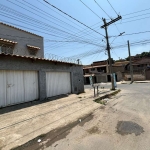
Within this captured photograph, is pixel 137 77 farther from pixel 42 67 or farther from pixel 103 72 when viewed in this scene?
pixel 42 67

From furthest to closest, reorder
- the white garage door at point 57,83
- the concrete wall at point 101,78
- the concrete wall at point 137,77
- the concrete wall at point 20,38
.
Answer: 1. the concrete wall at point 101,78
2. the concrete wall at point 137,77
3. the concrete wall at point 20,38
4. the white garage door at point 57,83

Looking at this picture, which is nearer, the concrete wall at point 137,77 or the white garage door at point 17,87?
the white garage door at point 17,87

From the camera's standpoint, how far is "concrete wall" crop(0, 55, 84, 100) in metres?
8.33

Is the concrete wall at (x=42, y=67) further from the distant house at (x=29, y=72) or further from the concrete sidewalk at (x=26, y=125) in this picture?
the concrete sidewalk at (x=26, y=125)

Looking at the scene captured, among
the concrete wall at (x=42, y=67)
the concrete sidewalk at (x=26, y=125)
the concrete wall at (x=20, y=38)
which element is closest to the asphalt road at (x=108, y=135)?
the concrete sidewalk at (x=26, y=125)

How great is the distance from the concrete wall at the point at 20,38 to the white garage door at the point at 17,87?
5180mm

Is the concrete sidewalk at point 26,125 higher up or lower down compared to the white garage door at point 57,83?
lower down

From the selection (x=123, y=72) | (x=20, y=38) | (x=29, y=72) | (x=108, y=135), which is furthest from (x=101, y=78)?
(x=108, y=135)

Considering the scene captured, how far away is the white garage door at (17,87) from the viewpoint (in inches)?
319

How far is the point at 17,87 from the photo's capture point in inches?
345

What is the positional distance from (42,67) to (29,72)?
47.7 inches

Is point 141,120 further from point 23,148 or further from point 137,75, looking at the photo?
point 137,75

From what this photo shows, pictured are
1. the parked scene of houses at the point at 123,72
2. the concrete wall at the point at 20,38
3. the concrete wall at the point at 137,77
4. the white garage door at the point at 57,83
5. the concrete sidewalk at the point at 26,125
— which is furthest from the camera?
the parked scene of houses at the point at 123,72

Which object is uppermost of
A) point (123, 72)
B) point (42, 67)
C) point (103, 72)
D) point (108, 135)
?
point (103, 72)
